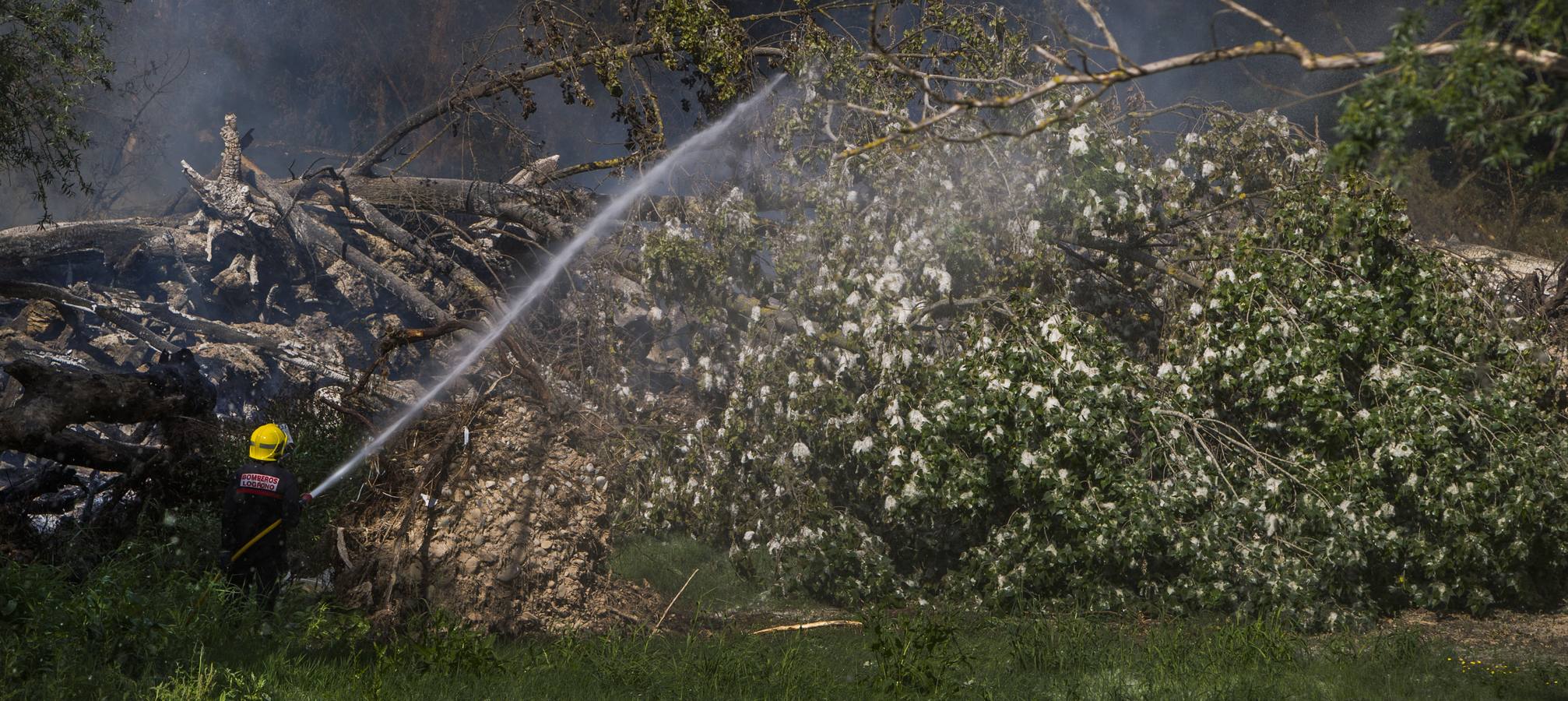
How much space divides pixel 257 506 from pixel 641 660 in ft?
8.51

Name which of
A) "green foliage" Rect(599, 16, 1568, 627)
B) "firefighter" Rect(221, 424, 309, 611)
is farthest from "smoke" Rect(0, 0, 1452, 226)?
"firefighter" Rect(221, 424, 309, 611)

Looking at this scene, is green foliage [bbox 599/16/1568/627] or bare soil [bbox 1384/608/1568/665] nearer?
bare soil [bbox 1384/608/1568/665]

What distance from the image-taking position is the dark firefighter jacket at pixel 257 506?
20.3ft

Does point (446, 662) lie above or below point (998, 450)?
below

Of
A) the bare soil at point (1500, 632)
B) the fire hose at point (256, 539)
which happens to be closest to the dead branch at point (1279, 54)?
the bare soil at point (1500, 632)

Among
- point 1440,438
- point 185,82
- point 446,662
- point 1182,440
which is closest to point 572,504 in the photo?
point 446,662

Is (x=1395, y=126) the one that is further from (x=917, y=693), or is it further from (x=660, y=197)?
(x=660, y=197)

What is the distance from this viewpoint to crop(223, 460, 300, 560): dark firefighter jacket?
244 inches

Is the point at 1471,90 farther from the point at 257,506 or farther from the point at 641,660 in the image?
the point at 257,506

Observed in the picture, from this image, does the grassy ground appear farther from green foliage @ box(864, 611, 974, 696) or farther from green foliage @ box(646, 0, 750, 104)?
green foliage @ box(646, 0, 750, 104)

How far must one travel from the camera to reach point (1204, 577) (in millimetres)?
6285

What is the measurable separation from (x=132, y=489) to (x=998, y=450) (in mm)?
5606

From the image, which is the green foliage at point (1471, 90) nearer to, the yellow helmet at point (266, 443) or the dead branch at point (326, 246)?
the yellow helmet at point (266, 443)

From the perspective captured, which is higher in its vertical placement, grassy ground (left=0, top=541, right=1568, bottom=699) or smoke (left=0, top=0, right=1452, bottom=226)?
smoke (left=0, top=0, right=1452, bottom=226)
